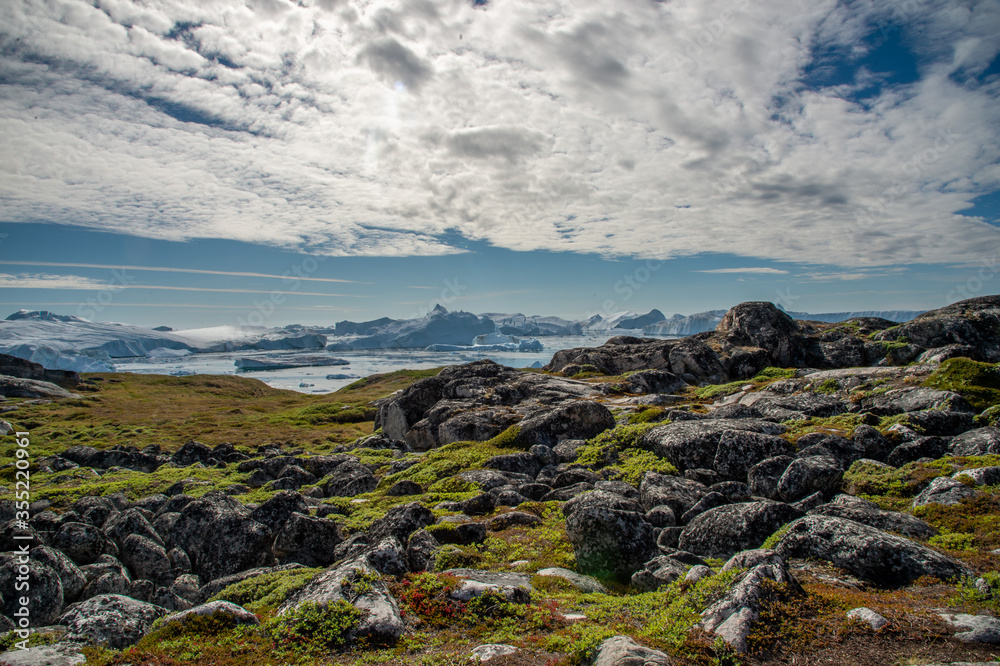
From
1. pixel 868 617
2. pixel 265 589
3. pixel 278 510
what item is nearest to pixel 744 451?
pixel 868 617

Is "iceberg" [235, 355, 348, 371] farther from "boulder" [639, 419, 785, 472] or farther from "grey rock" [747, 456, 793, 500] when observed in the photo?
"grey rock" [747, 456, 793, 500]

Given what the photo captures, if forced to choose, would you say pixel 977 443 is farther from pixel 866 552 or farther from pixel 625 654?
pixel 625 654

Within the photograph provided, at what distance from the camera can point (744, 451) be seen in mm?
14391

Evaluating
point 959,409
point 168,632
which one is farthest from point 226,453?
point 959,409

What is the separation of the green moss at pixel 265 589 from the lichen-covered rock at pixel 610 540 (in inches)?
217

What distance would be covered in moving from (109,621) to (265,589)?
2416 mm

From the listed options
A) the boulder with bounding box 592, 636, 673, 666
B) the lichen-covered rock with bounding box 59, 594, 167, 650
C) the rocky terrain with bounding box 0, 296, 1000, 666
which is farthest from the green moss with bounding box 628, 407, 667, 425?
the lichen-covered rock with bounding box 59, 594, 167, 650

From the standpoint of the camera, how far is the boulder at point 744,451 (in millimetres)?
14133

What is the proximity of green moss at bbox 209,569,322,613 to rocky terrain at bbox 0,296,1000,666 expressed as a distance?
0.08 m

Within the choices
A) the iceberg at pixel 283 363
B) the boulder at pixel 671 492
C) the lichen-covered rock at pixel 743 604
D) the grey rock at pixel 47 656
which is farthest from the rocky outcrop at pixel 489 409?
the iceberg at pixel 283 363

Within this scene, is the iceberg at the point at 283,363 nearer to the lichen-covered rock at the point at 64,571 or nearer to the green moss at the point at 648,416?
the green moss at the point at 648,416

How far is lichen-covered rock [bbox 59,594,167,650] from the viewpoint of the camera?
7.61 meters

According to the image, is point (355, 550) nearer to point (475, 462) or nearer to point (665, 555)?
point (665, 555)

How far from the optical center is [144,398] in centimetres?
7944
